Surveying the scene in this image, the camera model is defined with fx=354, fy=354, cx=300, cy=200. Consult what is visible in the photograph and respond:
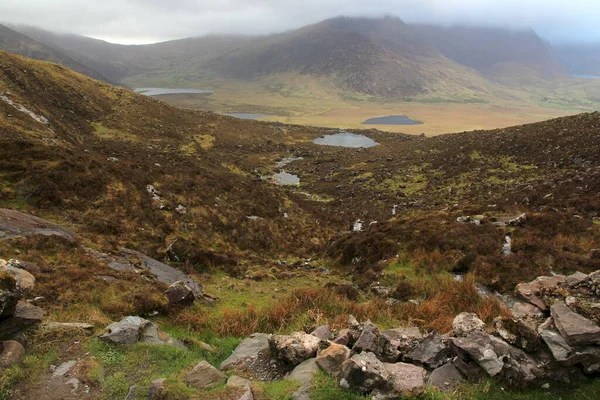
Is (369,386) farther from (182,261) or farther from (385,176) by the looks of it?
(385,176)

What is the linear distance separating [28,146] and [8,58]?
5040 cm

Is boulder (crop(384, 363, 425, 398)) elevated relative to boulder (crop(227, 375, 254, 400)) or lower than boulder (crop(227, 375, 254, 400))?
elevated

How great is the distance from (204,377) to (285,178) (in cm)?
5521

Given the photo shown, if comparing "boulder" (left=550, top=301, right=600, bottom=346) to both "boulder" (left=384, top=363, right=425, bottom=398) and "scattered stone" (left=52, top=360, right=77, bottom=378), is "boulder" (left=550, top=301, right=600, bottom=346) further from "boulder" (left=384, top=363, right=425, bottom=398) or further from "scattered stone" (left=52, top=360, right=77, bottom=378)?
"scattered stone" (left=52, top=360, right=77, bottom=378)

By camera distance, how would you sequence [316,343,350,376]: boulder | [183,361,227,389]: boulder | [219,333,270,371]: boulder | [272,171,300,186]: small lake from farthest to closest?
[272,171,300,186]: small lake → [219,333,270,371]: boulder → [316,343,350,376]: boulder → [183,361,227,389]: boulder

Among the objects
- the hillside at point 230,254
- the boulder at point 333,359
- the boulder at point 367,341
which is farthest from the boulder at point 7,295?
the boulder at point 367,341

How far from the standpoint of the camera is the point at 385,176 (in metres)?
55.9

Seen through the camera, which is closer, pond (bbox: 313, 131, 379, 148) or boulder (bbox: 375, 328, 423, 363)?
boulder (bbox: 375, 328, 423, 363)

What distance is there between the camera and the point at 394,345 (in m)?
8.40

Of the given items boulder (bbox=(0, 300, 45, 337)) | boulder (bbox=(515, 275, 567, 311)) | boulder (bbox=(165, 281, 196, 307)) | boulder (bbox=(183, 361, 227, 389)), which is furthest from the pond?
boulder (bbox=(183, 361, 227, 389))

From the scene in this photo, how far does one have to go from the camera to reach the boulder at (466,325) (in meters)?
8.12

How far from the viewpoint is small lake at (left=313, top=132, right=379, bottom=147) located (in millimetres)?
99994

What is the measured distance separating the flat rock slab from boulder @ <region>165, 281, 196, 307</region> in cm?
681

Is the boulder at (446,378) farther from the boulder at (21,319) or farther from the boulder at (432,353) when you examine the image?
the boulder at (21,319)
